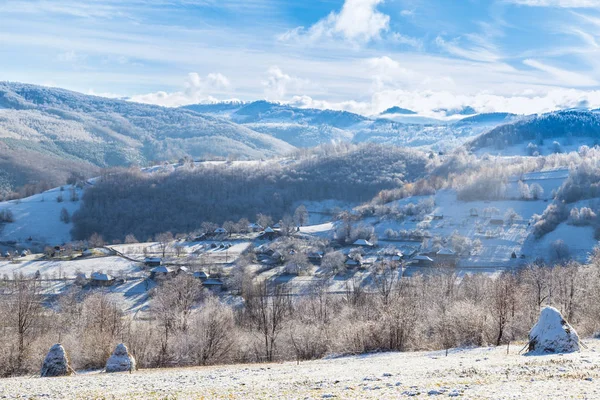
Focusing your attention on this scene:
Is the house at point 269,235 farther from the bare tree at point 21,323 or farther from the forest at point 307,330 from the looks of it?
the bare tree at point 21,323

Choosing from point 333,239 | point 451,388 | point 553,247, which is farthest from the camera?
point 333,239

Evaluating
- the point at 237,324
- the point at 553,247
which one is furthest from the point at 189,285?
the point at 553,247

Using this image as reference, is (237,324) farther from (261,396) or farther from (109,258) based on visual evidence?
(109,258)

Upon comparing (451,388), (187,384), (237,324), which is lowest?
(237,324)

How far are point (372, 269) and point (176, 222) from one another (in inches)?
4334

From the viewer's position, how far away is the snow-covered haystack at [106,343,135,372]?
31.6 meters

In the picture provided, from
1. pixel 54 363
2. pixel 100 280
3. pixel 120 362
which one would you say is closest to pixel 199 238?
pixel 100 280

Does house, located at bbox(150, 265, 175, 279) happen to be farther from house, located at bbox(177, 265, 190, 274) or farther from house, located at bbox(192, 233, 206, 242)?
house, located at bbox(192, 233, 206, 242)

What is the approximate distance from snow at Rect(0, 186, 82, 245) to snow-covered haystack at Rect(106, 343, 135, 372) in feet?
471

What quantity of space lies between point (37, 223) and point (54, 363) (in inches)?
6447

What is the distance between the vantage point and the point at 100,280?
89.7m

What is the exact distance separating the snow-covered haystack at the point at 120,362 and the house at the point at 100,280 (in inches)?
2403

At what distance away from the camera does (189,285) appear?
237ft

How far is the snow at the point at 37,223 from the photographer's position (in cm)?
16675
